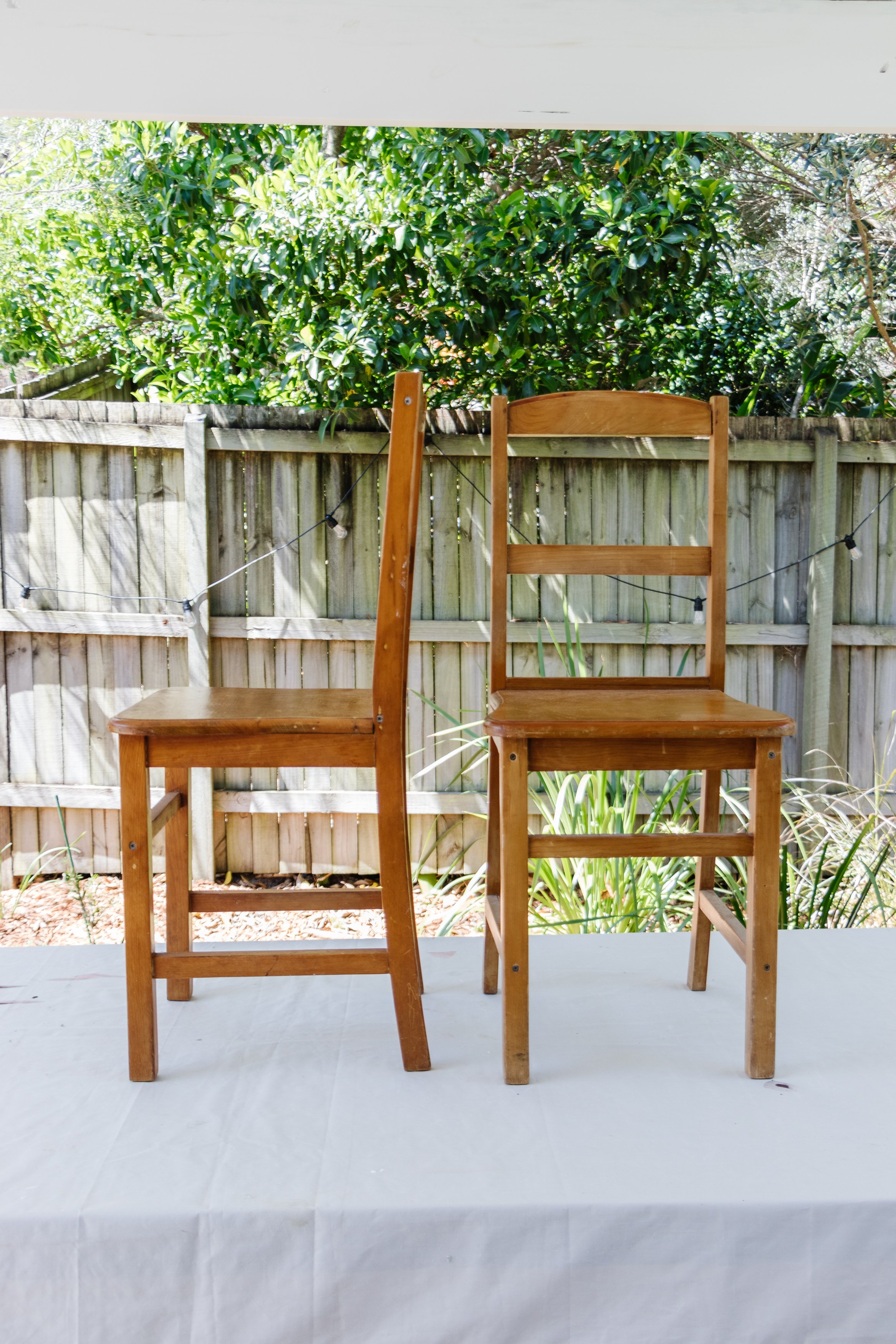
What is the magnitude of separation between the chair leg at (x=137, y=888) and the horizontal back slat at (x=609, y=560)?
647 mm

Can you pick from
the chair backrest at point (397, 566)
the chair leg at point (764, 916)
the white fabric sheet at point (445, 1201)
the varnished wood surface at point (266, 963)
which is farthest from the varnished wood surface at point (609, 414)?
the white fabric sheet at point (445, 1201)

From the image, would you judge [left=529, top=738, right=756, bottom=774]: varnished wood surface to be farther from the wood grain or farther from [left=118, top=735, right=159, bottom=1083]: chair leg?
[left=118, top=735, right=159, bottom=1083]: chair leg

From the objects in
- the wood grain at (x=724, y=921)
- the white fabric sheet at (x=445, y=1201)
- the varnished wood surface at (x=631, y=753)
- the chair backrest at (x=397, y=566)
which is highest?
the chair backrest at (x=397, y=566)

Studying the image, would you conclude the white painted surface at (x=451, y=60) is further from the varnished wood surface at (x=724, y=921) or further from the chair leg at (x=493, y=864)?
the varnished wood surface at (x=724, y=921)

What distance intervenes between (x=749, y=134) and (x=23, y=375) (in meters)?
3.10

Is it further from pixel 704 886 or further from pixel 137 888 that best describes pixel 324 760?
pixel 704 886

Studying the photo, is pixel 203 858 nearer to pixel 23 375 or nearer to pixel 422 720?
pixel 422 720

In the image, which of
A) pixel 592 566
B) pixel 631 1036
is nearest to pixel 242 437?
pixel 592 566

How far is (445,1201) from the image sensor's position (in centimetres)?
104

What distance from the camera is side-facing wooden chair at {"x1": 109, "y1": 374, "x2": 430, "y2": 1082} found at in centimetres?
128

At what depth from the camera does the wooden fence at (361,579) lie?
2977mm

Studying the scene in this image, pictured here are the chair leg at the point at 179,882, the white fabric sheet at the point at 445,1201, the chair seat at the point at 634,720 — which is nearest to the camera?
the white fabric sheet at the point at 445,1201

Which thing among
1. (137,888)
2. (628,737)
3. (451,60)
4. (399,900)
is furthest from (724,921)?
(451,60)

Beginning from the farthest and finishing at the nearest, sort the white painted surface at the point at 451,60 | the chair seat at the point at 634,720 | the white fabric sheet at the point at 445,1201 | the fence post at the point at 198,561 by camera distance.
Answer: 1. the fence post at the point at 198,561
2. the white painted surface at the point at 451,60
3. the chair seat at the point at 634,720
4. the white fabric sheet at the point at 445,1201
